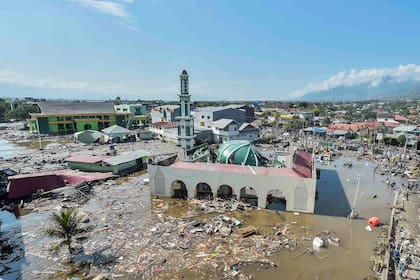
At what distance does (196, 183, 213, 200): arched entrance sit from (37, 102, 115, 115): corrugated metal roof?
47066mm

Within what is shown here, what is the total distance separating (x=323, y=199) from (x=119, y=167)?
2124 cm

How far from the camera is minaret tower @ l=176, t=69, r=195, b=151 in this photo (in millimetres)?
25797

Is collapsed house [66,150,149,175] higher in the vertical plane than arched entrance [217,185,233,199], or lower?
higher

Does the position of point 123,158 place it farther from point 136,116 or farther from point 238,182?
point 136,116

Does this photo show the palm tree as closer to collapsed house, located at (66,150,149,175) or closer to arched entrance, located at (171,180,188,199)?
arched entrance, located at (171,180,188,199)

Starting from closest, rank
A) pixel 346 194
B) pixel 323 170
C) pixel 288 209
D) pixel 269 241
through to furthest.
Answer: pixel 269 241 → pixel 288 209 → pixel 346 194 → pixel 323 170

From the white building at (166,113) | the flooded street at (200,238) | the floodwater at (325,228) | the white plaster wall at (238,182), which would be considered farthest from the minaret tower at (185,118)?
the white building at (166,113)

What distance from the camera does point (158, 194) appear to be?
21.2 m

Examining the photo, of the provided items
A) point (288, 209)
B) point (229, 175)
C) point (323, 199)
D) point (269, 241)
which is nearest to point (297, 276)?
point (269, 241)

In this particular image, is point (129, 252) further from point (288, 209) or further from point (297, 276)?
point (288, 209)

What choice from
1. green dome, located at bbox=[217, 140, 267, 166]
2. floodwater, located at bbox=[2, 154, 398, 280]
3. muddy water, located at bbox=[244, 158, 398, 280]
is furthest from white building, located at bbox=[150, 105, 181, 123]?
muddy water, located at bbox=[244, 158, 398, 280]

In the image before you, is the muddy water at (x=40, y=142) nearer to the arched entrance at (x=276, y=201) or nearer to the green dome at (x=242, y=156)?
the green dome at (x=242, y=156)

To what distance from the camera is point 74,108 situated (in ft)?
→ 198

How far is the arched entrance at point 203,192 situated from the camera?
2072cm
